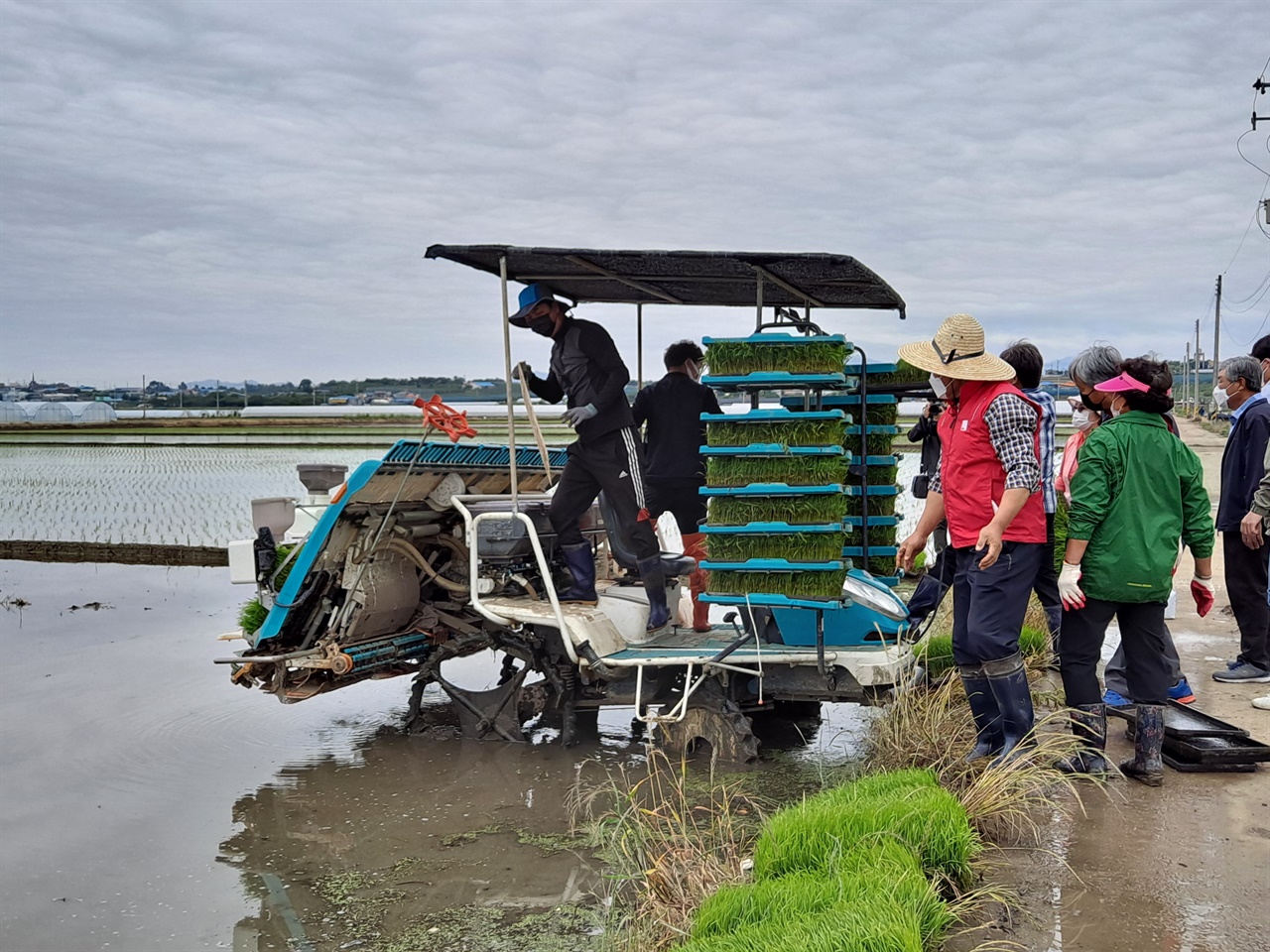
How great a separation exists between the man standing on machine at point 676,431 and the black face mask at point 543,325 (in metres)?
0.81

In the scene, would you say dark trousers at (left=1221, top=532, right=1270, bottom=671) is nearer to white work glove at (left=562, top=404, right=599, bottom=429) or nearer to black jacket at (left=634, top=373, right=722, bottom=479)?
black jacket at (left=634, top=373, right=722, bottom=479)

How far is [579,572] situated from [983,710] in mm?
2489

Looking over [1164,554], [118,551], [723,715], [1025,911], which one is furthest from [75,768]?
[118,551]

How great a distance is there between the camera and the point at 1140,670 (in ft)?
16.8

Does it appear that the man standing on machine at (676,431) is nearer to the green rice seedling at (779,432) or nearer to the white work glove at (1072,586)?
the green rice seedling at (779,432)

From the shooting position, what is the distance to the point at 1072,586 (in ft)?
16.4

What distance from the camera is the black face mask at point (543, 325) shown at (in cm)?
656

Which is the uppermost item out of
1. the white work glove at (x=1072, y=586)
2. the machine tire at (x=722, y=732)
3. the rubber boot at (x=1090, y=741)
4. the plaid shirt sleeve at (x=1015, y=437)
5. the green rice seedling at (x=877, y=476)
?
the plaid shirt sleeve at (x=1015, y=437)

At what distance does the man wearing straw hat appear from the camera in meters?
4.81

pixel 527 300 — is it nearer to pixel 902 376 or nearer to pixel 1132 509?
pixel 902 376

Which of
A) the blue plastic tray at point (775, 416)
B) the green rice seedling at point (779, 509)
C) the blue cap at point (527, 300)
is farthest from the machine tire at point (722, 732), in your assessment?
the blue cap at point (527, 300)

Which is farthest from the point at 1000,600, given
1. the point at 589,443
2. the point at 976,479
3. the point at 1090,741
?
the point at 589,443

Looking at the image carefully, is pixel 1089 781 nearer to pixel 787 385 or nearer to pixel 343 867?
pixel 787 385

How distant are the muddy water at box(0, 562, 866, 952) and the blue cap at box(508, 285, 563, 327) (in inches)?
97.8
